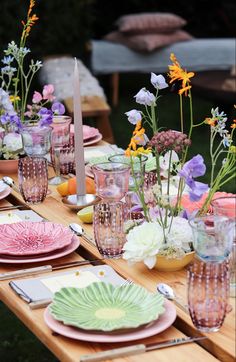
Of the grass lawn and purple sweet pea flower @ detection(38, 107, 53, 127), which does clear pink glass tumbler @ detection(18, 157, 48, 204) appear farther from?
the grass lawn

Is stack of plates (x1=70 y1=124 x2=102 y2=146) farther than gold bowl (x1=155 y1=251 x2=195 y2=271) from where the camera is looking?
Yes

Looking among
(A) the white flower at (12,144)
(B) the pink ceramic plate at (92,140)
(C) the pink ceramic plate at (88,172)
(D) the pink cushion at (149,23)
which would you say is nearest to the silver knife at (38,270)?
(C) the pink ceramic plate at (88,172)

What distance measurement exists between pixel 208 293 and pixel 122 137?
225 inches

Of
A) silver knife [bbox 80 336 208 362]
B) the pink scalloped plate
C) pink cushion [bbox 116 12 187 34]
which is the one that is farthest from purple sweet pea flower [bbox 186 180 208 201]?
pink cushion [bbox 116 12 187 34]

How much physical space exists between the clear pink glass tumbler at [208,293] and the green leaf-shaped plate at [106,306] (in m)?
0.09

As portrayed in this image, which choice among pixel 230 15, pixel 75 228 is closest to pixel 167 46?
pixel 230 15

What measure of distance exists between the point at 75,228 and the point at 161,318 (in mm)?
720

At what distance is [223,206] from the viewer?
224 centimetres

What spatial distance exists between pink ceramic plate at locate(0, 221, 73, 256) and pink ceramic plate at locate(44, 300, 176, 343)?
17.9 inches

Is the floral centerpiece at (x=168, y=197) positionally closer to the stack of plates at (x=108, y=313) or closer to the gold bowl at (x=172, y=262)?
the gold bowl at (x=172, y=262)

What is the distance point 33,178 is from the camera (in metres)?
2.96

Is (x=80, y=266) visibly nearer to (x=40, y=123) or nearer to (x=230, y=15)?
(x=40, y=123)

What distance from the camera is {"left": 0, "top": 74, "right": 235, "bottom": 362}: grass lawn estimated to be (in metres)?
3.88

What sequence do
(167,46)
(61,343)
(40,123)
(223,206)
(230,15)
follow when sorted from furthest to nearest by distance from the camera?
(230,15) → (167,46) → (40,123) → (223,206) → (61,343)
